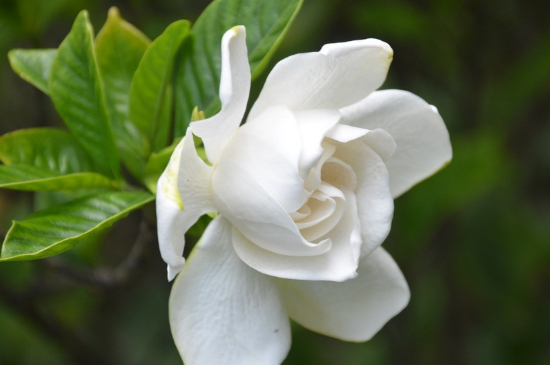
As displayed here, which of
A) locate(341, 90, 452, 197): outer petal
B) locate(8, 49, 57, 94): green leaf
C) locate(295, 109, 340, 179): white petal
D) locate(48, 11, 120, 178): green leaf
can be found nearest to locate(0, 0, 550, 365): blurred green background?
locate(8, 49, 57, 94): green leaf

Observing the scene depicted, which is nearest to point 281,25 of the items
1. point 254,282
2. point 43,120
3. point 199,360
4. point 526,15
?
point 254,282

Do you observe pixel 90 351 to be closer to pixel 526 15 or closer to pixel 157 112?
pixel 157 112

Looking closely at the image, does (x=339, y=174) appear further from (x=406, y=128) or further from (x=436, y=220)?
(x=436, y=220)

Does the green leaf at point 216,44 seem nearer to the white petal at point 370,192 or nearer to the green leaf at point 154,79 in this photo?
the green leaf at point 154,79

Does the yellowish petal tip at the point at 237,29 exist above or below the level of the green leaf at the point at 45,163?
above

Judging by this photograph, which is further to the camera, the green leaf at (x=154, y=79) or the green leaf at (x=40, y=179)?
the green leaf at (x=154, y=79)

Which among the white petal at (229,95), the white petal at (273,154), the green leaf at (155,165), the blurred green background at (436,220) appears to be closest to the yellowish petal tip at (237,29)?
the white petal at (229,95)

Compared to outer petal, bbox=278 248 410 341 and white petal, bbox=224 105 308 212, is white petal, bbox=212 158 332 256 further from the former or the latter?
outer petal, bbox=278 248 410 341
